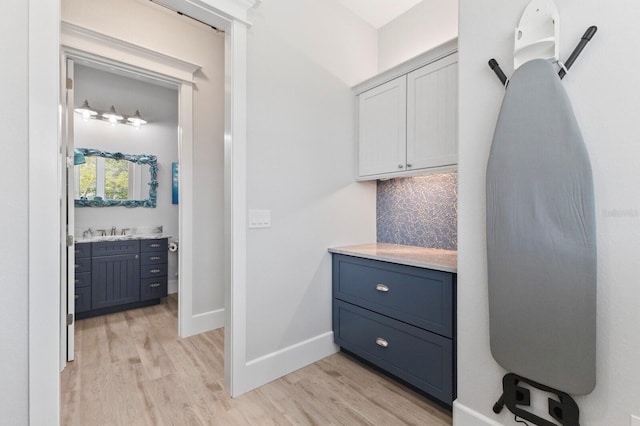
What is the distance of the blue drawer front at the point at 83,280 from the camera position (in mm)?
3055

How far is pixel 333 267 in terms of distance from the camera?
236 centimetres

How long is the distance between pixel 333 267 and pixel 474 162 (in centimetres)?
133

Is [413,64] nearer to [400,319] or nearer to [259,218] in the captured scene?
[259,218]

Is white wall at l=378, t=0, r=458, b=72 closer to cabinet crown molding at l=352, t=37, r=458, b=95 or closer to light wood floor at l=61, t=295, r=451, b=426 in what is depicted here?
cabinet crown molding at l=352, t=37, r=458, b=95

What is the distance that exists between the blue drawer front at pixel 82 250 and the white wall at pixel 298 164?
7.86ft

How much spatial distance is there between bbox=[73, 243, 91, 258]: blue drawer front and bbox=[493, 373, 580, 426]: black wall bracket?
383cm

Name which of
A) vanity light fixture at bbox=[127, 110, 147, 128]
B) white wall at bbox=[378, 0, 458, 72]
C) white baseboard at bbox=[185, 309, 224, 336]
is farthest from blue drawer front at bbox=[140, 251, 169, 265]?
white wall at bbox=[378, 0, 458, 72]

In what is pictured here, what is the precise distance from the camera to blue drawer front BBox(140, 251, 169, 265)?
11.5ft

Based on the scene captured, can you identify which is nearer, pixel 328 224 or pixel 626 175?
pixel 626 175

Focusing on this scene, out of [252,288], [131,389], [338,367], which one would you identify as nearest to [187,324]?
[131,389]

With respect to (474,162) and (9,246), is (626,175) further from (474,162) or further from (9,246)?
(9,246)

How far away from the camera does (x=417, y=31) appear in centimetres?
248

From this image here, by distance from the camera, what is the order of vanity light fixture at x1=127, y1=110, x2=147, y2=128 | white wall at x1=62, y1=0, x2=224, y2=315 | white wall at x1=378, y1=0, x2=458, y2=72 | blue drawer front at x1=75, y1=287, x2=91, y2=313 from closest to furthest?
white wall at x1=378, y1=0, x2=458, y2=72 → white wall at x1=62, y1=0, x2=224, y2=315 → blue drawer front at x1=75, y1=287, x2=91, y2=313 → vanity light fixture at x1=127, y1=110, x2=147, y2=128

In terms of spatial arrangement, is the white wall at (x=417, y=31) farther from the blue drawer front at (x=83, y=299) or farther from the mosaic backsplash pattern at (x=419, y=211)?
the blue drawer front at (x=83, y=299)
